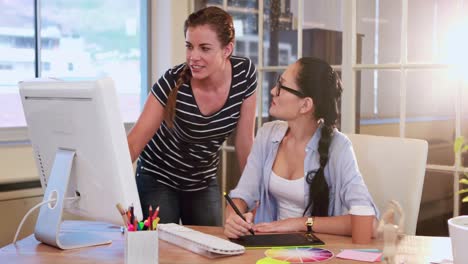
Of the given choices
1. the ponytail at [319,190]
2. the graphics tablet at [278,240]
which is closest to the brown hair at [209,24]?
the ponytail at [319,190]

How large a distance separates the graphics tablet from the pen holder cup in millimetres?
303

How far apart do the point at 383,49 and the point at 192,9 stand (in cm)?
134

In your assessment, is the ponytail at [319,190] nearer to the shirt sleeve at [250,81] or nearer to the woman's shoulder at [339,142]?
the woman's shoulder at [339,142]

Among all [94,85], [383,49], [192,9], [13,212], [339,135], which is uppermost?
[192,9]

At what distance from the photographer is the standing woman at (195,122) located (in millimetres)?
2128

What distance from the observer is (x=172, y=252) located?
1482mm

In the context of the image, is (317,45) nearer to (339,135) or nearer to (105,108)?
(339,135)

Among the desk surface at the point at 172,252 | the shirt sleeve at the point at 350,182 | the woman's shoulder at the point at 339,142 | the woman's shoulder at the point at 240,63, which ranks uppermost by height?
the woman's shoulder at the point at 240,63

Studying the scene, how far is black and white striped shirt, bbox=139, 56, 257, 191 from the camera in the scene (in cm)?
219

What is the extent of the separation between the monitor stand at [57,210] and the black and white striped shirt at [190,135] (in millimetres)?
678

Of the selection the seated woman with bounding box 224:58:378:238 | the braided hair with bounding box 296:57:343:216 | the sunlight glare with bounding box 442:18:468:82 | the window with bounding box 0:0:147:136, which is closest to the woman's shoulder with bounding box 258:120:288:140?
the seated woman with bounding box 224:58:378:238

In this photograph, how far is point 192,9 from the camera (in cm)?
348

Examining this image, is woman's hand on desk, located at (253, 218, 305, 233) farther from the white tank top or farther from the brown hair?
the brown hair

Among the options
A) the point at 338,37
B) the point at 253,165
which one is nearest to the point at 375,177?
the point at 253,165
